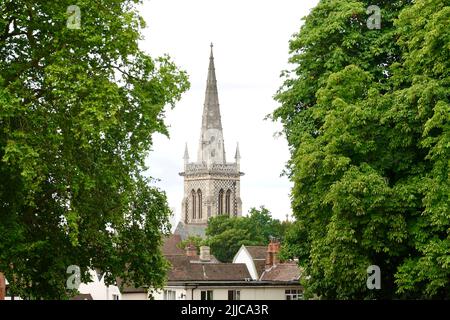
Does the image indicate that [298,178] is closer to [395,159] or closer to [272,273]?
[395,159]

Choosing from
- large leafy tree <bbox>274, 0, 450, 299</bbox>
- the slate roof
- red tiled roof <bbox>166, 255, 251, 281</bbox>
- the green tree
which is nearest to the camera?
large leafy tree <bbox>274, 0, 450, 299</bbox>

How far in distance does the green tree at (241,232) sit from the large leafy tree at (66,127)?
102075 mm

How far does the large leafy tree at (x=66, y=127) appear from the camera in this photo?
31.3m

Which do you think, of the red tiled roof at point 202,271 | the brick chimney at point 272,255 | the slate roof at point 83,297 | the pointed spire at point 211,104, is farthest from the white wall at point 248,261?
the pointed spire at point 211,104

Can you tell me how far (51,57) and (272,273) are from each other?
50503mm

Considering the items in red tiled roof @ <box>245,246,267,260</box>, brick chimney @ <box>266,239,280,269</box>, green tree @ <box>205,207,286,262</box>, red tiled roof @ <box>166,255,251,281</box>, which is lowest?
red tiled roof @ <box>166,255,251,281</box>

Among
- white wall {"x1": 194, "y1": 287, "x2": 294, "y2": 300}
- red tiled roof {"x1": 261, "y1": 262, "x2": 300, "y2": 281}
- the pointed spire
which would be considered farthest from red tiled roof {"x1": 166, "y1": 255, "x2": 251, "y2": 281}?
the pointed spire

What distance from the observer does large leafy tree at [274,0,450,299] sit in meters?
34.6

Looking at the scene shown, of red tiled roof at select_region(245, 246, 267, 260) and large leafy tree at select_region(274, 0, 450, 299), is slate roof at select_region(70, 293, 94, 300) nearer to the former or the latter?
red tiled roof at select_region(245, 246, 267, 260)

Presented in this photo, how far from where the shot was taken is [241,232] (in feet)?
466

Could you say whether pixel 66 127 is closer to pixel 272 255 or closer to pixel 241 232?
pixel 272 255

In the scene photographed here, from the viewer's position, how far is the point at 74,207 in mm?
33000

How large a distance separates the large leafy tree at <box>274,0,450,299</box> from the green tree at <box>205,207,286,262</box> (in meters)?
95.8
